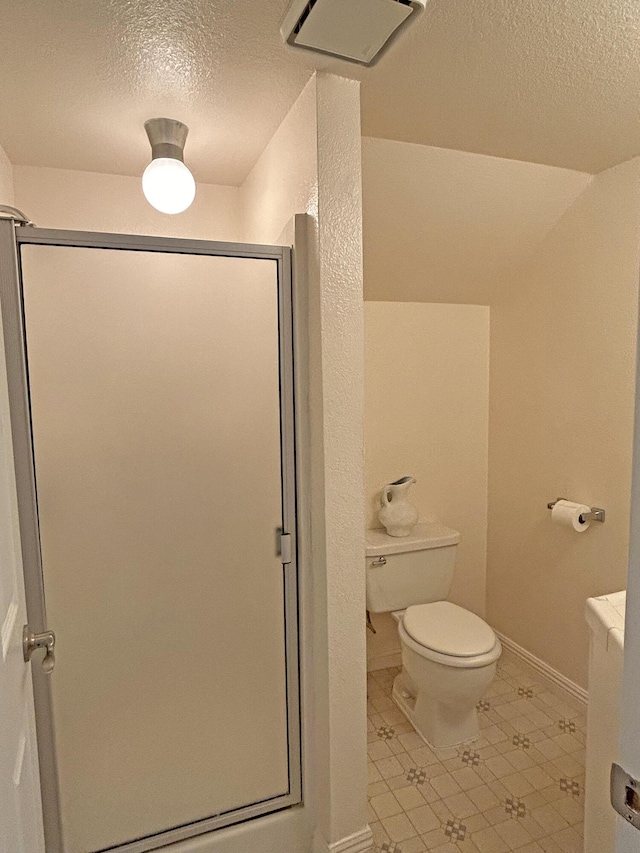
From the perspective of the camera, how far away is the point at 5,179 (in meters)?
1.78

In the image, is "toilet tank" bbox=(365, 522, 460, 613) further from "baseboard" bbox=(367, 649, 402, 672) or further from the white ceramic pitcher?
"baseboard" bbox=(367, 649, 402, 672)

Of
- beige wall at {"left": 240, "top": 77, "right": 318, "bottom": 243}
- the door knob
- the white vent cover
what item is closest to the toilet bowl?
the door knob

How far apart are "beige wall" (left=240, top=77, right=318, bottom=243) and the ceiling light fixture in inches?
10.7

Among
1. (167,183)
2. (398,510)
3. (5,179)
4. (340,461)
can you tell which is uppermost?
(5,179)

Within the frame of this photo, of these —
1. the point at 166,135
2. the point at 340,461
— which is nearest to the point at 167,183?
the point at 166,135

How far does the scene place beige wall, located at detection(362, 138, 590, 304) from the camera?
1.85 metres

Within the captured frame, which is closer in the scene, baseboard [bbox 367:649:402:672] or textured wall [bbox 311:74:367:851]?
textured wall [bbox 311:74:367:851]

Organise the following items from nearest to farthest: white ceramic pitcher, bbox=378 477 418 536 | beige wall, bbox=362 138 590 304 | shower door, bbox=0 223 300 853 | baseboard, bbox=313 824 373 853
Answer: shower door, bbox=0 223 300 853
baseboard, bbox=313 824 373 853
beige wall, bbox=362 138 590 304
white ceramic pitcher, bbox=378 477 418 536

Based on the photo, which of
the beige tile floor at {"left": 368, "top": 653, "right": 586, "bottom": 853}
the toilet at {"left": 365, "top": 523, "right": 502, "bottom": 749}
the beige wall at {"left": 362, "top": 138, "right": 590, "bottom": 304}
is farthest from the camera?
the toilet at {"left": 365, "top": 523, "right": 502, "bottom": 749}

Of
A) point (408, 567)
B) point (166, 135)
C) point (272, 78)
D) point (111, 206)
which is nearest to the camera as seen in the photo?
point (272, 78)

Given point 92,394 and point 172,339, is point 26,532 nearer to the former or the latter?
point 92,394

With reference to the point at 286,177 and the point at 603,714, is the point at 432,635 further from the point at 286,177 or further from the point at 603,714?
the point at 286,177

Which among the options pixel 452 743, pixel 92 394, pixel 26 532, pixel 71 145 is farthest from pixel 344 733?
pixel 71 145

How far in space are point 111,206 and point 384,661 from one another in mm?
2398
